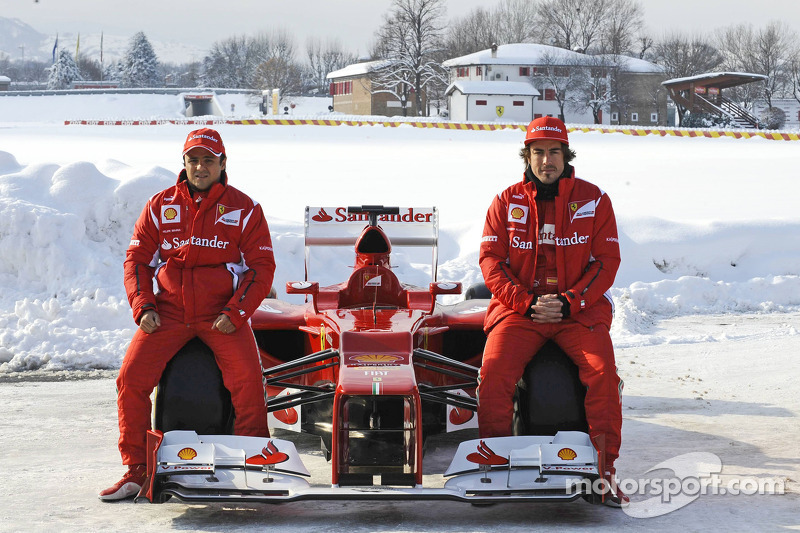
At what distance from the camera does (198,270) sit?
238 inches

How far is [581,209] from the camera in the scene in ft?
20.3

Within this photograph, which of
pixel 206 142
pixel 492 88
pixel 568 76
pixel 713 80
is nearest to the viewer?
pixel 206 142

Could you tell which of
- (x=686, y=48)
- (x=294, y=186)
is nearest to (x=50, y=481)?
(x=294, y=186)

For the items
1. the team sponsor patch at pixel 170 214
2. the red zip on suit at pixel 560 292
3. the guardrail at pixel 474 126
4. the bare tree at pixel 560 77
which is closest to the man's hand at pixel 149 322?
the team sponsor patch at pixel 170 214

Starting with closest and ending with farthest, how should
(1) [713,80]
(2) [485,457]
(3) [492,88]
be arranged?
(2) [485,457] < (1) [713,80] < (3) [492,88]

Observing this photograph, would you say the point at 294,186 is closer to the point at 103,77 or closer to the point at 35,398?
the point at 35,398

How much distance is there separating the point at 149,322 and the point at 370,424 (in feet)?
4.45

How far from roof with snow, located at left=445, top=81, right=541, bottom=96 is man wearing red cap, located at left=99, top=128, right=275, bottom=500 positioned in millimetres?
65157

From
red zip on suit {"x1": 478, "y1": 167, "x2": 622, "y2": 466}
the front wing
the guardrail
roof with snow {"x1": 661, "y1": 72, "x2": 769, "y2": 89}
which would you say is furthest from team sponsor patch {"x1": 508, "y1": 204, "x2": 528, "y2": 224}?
roof with snow {"x1": 661, "y1": 72, "x2": 769, "y2": 89}

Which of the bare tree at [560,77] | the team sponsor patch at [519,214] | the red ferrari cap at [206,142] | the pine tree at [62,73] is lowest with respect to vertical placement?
the team sponsor patch at [519,214]

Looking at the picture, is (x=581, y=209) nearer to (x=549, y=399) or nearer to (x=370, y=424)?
(x=549, y=399)

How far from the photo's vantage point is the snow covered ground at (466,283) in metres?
5.66

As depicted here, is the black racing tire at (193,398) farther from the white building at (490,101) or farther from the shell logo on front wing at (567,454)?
the white building at (490,101)

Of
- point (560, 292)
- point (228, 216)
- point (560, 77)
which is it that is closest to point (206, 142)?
point (228, 216)
